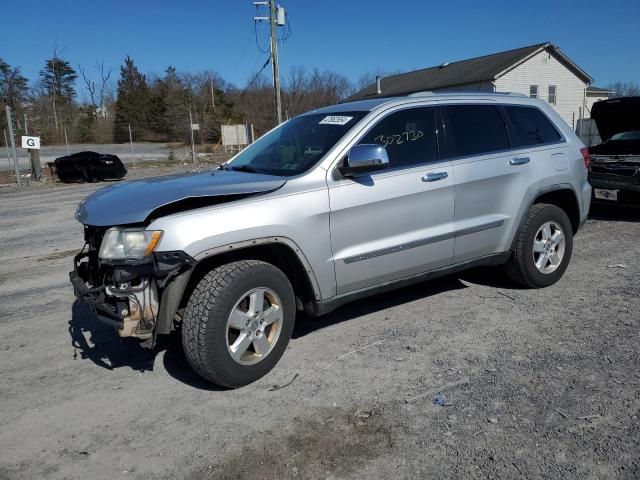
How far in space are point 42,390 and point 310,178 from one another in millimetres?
2332

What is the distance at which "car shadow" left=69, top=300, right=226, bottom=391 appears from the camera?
12.3 ft

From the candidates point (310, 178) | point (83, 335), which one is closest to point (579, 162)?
point (310, 178)

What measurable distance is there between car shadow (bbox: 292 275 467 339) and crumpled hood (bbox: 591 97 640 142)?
16.4ft

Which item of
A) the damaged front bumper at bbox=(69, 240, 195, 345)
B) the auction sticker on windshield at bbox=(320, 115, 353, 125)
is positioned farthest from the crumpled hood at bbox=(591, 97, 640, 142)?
the damaged front bumper at bbox=(69, 240, 195, 345)

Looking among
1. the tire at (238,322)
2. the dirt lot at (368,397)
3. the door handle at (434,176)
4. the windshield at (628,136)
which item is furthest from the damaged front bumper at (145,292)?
the windshield at (628,136)

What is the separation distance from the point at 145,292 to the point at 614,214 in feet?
28.0

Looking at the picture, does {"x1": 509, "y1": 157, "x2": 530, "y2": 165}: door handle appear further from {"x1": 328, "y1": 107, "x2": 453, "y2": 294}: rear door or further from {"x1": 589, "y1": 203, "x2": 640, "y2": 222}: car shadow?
{"x1": 589, "y1": 203, "x2": 640, "y2": 222}: car shadow

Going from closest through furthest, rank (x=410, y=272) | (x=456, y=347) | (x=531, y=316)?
(x=456, y=347) < (x=410, y=272) < (x=531, y=316)

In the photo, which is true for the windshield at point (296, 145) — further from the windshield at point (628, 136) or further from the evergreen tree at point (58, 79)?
the evergreen tree at point (58, 79)

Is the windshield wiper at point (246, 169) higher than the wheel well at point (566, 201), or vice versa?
the windshield wiper at point (246, 169)

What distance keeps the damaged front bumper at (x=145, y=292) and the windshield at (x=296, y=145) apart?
46.1 inches

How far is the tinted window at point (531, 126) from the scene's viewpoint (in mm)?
4969

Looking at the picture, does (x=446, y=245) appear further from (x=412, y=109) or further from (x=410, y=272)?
(x=412, y=109)

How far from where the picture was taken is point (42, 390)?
357 centimetres
